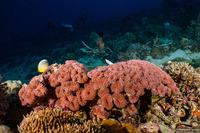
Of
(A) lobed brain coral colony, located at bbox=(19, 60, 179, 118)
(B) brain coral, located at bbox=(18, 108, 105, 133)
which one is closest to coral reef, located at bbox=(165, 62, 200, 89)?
(A) lobed brain coral colony, located at bbox=(19, 60, 179, 118)

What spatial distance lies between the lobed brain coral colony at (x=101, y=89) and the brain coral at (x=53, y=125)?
0.30m

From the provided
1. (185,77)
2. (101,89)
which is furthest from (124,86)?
(185,77)

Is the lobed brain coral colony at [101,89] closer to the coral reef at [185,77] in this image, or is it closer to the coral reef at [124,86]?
the coral reef at [124,86]

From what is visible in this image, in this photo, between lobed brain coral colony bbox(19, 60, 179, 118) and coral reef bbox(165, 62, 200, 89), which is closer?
lobed brain coral colony bbox(19, 60, 179, 118)

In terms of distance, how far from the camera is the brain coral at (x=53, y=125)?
92.7 inches

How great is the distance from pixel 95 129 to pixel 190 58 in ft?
27.8

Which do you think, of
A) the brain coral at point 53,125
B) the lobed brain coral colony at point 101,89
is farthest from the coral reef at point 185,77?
the brain coral at point 53,125

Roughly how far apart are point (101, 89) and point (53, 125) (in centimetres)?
133

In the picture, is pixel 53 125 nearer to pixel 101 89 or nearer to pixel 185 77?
pixel 101 89

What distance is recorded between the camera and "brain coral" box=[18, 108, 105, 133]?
7.72 ft

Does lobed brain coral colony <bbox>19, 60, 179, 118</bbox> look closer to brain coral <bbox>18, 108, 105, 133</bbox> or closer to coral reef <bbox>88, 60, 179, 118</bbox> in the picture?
coral reef <bbox>88, 60, 179, 118</bbox>

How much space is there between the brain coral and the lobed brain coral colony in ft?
0.99

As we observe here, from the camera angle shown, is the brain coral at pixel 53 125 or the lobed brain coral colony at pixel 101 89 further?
the lobed brain coral colony at pixel 101 89

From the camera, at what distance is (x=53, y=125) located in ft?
8.21
